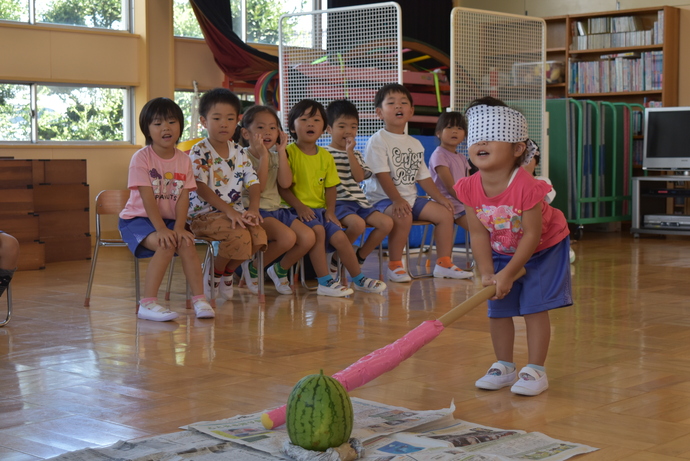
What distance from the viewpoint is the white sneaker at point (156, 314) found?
3.24 metres

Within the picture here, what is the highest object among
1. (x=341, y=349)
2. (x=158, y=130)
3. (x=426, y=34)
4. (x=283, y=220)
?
(x=426, y=34)

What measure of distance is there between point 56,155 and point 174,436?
5.30 metres

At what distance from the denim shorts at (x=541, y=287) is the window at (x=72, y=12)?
5333mm

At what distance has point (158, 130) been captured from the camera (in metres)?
3.41

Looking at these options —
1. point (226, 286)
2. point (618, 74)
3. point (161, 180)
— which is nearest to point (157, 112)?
point (161, 180)

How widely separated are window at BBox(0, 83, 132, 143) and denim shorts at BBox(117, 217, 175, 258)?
3498 mm

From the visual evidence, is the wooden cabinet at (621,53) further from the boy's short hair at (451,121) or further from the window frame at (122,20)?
the window frame at (122,20)

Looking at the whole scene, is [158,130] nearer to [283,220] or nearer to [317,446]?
[283,220]

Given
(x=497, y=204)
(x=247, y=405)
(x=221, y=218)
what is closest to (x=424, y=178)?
(x=221, y=218)

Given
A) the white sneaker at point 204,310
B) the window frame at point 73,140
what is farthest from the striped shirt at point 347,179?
the window frame at point 73,140

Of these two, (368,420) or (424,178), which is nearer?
(368,420)

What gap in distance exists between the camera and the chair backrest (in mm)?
3572

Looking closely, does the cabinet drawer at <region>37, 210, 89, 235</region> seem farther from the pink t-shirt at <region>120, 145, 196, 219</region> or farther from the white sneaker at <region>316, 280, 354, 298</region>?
the white sneaker at <region>316, 280, 354, 298</region>

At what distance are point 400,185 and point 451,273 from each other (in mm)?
556
